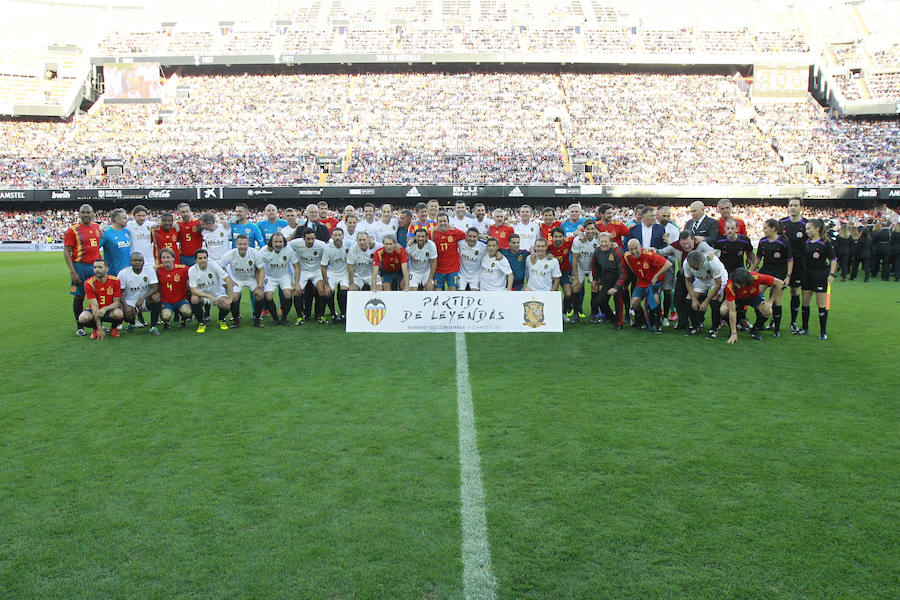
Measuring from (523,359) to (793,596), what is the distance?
4646 millimetres

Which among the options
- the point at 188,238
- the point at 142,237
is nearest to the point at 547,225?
the point at 188,238

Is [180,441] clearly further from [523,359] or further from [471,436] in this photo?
[523,359]

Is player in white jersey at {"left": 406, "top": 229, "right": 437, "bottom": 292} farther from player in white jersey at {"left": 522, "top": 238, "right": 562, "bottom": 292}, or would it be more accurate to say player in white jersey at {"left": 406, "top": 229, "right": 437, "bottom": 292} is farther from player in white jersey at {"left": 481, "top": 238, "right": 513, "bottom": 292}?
player in white jersey at {"left": 522, "top": 238, "right": 562, "bottom": 292}

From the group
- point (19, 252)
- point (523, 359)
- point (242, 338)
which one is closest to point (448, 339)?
point (523, 359)

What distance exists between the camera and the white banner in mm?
8867

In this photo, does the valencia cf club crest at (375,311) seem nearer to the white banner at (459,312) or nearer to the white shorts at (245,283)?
the white banner at (459,312)

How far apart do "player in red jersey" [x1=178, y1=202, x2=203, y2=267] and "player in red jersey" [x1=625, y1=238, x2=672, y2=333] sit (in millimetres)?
6979

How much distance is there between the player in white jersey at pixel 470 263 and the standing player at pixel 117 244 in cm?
522

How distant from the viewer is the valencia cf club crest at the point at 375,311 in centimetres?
892

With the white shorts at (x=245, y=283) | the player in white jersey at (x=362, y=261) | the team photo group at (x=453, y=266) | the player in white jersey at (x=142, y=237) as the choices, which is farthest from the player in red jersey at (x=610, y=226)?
the player in white jersey at (x=142, y=237)

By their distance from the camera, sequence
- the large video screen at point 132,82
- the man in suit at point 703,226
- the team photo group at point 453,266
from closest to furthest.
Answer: the team photo group at point 453,266 < the man in suit at point 703,226 < the large video screen at point 132,82

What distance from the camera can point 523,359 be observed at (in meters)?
7.33

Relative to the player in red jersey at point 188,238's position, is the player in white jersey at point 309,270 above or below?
below

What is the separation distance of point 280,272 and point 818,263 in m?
8.01
